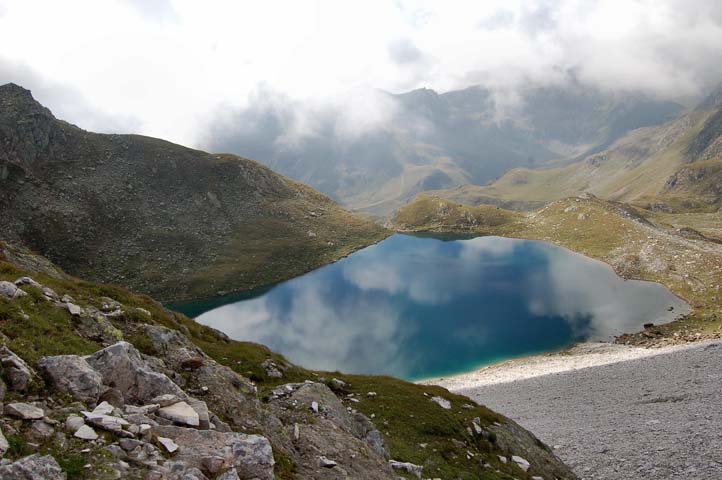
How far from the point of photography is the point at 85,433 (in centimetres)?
1077

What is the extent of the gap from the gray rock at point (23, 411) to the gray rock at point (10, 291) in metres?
9.13

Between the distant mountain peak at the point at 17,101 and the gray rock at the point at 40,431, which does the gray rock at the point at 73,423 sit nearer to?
the gray rock at the point at 40,431

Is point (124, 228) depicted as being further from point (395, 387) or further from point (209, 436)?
point (209, 436)

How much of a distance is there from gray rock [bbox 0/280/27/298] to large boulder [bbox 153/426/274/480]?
10851 mm

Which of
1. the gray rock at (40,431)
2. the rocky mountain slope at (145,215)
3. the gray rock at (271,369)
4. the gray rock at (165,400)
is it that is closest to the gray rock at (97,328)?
the gray rock at (165,400)

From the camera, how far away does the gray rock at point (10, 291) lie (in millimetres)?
17508

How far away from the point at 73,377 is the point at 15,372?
4.96 feet

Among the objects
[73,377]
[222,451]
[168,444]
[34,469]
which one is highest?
[73,377]

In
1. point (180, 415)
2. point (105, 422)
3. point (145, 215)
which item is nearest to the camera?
point (105, 422)

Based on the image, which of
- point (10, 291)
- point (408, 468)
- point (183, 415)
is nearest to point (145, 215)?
point (10, 291)

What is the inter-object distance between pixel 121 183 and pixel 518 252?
157 metres

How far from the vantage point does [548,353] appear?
77500mm

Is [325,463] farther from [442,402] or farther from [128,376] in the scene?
[442,402]

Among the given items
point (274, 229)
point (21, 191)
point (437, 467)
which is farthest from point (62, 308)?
point (274, 229)
